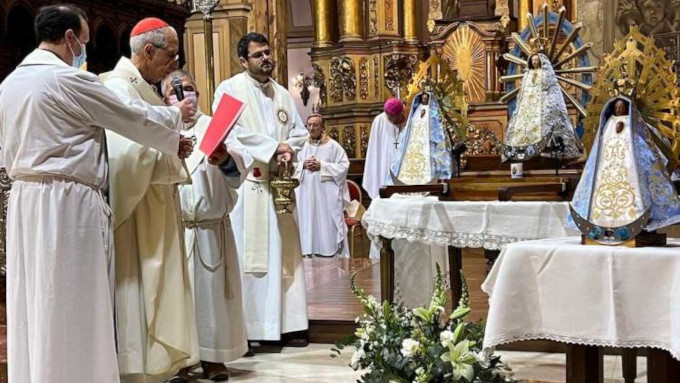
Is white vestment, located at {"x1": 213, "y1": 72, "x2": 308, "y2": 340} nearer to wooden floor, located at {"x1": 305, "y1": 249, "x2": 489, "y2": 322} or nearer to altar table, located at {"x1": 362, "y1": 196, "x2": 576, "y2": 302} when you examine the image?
wooden floor, located at {"x1": 305, "y1": 249, "x2": 489, "y2": 322}

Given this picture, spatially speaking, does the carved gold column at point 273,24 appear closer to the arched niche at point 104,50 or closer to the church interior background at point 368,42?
the church interior background at point 368,42

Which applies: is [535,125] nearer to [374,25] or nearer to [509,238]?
[509,238]

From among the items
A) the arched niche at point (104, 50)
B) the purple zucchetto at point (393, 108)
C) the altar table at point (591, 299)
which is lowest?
the altar table at point (591, 299)

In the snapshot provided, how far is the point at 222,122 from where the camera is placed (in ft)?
13.8

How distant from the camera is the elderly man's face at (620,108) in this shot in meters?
2.99

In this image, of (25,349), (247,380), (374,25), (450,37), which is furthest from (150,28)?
(374,25)

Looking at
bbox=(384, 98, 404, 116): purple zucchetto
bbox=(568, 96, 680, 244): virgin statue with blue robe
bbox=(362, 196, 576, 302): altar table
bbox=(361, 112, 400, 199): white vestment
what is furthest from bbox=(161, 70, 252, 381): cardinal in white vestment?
bbox=(361, 112, 400, 199): white vestment

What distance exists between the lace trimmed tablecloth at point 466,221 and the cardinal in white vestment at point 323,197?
18.0 ft

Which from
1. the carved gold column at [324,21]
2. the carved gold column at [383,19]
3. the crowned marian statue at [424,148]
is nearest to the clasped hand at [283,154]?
the crowned marian statue at [424,148]

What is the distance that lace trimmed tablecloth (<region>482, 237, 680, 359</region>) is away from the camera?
8.87 ft

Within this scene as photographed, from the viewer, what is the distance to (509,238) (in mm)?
4070

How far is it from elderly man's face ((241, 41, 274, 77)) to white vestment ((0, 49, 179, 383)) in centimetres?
190

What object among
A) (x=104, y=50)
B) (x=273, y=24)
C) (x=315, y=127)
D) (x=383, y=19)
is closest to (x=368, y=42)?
(x=383, y=19)

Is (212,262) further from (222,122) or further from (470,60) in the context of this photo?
(470,60)
